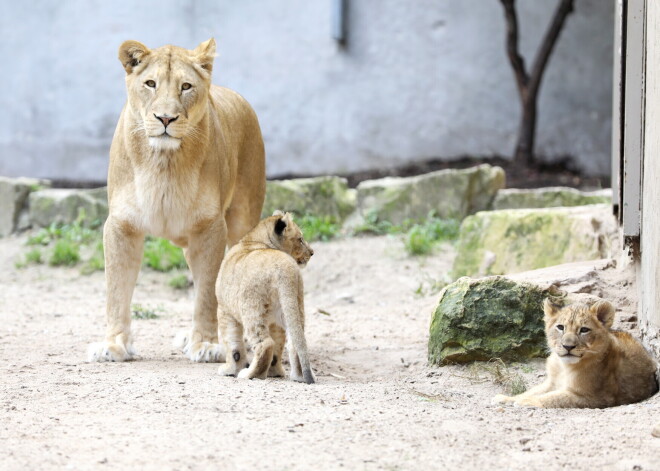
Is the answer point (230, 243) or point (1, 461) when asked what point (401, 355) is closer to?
point (230, 243)

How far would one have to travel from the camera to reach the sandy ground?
12.1ft

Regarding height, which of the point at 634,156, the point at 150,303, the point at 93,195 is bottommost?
the point at 150,303

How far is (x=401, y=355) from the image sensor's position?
19.8 ft

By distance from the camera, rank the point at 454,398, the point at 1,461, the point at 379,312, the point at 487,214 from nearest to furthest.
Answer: the point at 1,461
the point at 454,398
the point at 379,312
the point at 487,214

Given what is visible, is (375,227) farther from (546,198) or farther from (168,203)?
(168,203)

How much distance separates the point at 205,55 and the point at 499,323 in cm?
241

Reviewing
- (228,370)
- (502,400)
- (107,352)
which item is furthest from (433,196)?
(502,400)

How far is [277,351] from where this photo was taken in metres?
5.28

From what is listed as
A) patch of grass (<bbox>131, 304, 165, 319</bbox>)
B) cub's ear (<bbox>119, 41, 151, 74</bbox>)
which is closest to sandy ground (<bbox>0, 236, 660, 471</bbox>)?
patch of grass (<bbox>131, 304, 165, 319</bbox>)

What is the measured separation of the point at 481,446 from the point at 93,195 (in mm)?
7775

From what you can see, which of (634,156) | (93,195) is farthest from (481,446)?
(93,195)

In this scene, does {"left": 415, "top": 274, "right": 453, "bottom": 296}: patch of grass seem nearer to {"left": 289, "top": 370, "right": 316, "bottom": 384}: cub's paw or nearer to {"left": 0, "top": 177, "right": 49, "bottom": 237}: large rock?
{"left": 289, "top": 370, "right": 316, "bottom": 384}: cub's paw

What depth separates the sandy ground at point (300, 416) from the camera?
368 centimetres

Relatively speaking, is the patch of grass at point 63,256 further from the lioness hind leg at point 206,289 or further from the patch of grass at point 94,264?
the lioness hind leg at point 206,289
